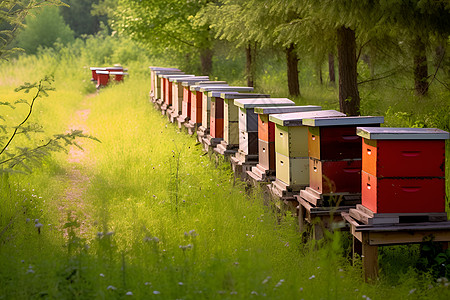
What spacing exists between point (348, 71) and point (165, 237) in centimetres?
664

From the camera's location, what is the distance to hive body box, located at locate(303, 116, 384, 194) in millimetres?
6098

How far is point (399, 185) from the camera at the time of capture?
5.40 meters

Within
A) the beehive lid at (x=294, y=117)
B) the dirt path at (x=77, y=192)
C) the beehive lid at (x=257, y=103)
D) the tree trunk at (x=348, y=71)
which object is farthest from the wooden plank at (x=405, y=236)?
the tree trunk at (x=348, y=71)

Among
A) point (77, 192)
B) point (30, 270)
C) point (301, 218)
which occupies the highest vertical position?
point (30, 270)

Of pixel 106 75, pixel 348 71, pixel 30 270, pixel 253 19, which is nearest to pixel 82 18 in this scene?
pixel 106 75

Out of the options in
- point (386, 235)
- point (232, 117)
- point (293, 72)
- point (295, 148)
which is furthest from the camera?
point (293, 72)

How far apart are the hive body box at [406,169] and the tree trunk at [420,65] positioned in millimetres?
7426

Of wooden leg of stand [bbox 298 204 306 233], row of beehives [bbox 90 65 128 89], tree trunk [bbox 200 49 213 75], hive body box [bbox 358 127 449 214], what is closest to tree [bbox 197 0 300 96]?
wooden leg of stand [bbox 298 204 306 233]

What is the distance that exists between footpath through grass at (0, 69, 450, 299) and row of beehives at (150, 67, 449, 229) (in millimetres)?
499

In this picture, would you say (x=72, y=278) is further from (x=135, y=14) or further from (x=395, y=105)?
(x=135, y=14)

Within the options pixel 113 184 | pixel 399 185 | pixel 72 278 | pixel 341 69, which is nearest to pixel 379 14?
pixel 341 69

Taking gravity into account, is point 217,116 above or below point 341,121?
below

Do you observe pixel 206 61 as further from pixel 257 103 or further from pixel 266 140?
pixel 266 140

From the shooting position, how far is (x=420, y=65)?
14.3m
